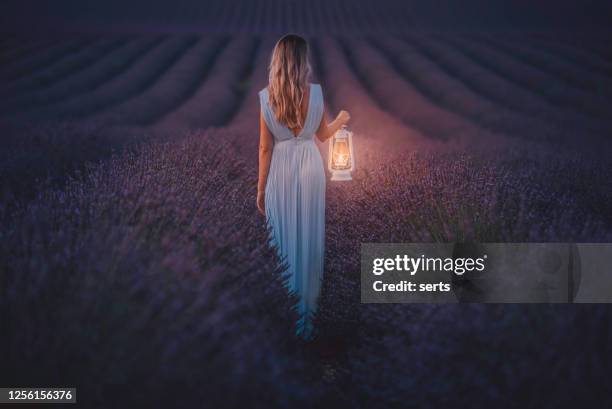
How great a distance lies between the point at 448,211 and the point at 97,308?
151cm

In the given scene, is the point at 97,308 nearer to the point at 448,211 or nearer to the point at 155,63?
the point at 448,211

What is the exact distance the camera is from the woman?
2164 mm

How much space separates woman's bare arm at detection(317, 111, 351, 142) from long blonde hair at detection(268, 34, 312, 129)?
218mm

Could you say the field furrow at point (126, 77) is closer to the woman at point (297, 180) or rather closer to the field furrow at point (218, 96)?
the field furrow at point (218, 96)

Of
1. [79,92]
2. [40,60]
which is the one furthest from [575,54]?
[40,60]

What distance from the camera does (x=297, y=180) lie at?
7.59ft

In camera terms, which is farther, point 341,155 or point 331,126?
point 341,155

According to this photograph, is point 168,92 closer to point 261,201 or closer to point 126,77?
point 126,77

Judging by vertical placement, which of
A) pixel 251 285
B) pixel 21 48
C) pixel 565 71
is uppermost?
pixel 21 48

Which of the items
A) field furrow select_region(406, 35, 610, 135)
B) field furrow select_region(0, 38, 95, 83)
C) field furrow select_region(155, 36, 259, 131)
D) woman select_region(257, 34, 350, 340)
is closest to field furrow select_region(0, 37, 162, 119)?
field furrow select_region(0, 38, 95, 83)

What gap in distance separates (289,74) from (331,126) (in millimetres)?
375

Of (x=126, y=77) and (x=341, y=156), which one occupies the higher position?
(x=126, y=77)

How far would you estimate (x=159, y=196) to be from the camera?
5.44ft

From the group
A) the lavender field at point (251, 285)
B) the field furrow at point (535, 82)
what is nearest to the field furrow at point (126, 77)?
the lavender field at point (251, 285)
